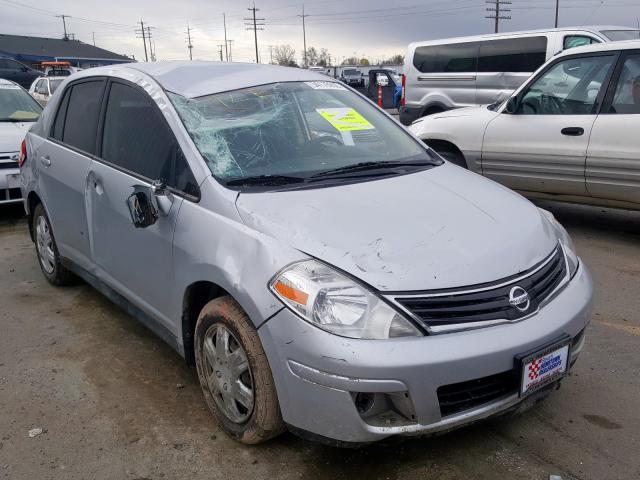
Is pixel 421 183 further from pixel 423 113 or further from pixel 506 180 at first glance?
pixel 423 113

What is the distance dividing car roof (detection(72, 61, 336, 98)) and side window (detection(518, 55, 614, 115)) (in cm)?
279

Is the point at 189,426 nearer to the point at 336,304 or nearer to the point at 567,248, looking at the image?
the point at 336,304

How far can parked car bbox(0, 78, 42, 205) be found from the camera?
659cm

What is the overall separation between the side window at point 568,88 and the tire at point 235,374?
13.9 feet

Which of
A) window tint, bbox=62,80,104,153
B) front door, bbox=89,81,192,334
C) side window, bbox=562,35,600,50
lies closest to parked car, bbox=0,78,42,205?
window tint, bbox=62,80,104,153

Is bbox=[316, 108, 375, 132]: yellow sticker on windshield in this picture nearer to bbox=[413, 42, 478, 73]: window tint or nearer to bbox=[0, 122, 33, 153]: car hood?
bbox=[0, 122, 33, 153]: car hood

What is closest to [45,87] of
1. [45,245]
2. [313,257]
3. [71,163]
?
[45,245]

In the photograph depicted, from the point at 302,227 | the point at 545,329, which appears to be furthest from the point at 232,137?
the point at 545,329

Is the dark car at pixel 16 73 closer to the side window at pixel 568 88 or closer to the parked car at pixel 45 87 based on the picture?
the parked car at pixel 45 87

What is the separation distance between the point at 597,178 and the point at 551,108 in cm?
83

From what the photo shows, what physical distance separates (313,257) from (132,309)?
1574 millimetres

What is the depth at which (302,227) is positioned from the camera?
2.42 meters

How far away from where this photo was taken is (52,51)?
6250 cm

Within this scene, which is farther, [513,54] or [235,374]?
[513,54]
